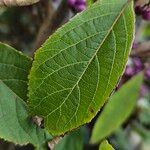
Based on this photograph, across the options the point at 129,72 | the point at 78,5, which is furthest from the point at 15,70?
the point at 129,72

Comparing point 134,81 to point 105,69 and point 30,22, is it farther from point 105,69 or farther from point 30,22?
point 30,22

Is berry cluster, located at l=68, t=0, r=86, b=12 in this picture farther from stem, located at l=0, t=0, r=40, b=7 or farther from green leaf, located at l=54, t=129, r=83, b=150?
green leaf, located at l=54, t=129, r=83, b=150

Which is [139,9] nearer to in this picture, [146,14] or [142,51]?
[146,14]

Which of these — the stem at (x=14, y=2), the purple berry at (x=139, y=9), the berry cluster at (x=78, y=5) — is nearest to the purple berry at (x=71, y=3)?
the berry cluster at (x=78, y=5)

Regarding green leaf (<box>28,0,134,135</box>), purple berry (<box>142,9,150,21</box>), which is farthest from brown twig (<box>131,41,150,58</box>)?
green leaf (<box>28,0,134,135</box>)

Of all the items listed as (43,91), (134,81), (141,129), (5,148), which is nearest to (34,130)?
(43,91)

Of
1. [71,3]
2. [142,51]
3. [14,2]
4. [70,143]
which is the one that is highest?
[14,2]
